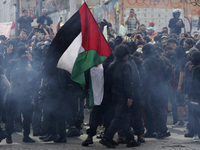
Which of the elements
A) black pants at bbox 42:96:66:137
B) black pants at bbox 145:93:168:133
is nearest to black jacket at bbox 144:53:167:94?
black pants at bbox 145:93:168:133

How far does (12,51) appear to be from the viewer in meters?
9.70

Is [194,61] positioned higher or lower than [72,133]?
higher

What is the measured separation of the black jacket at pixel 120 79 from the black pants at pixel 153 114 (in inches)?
45.8

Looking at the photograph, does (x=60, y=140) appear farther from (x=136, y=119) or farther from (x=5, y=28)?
(x=5, y=28)

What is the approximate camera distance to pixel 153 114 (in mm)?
7586

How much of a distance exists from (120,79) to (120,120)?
2.44 ft

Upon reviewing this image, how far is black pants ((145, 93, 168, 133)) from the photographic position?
7512 mm

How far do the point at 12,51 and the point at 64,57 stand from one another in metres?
3.49

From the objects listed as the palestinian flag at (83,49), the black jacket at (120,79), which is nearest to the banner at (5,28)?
the palestinian flag at (83,49)

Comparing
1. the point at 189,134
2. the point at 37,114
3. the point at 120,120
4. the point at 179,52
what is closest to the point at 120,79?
the point at 120,120

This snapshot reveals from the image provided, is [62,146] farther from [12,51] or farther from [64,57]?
[12,51]

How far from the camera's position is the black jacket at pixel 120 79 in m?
6.56

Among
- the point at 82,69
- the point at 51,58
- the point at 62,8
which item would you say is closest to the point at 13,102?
the point at 51,58

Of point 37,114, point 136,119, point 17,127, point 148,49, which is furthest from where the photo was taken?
point 17,127
